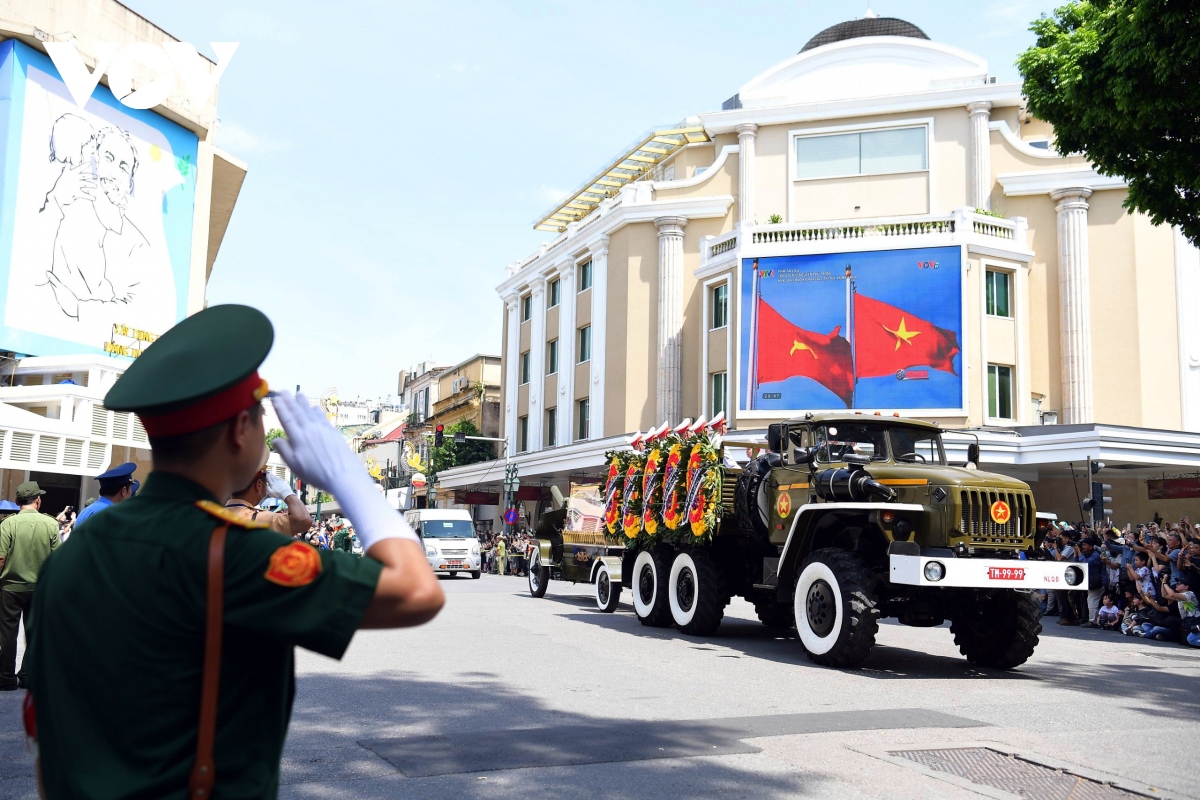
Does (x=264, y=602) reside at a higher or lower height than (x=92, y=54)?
lower

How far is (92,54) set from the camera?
38156 mm

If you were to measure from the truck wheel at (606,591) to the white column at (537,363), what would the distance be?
28.9 meters

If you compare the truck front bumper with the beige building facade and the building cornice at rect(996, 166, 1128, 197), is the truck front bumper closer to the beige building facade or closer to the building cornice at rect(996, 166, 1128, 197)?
the beige building facade

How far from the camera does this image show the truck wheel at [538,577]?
22344mm

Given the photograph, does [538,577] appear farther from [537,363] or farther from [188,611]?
[537,363]

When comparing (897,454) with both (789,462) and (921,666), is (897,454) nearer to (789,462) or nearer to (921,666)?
(789,462)

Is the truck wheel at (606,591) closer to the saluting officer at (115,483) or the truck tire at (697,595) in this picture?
the truck tire at (697,595)

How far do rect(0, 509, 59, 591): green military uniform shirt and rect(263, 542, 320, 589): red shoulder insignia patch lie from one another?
798 cm

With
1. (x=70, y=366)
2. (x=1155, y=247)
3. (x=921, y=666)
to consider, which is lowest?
(x=921, y=666)

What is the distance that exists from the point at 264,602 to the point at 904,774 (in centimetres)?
533

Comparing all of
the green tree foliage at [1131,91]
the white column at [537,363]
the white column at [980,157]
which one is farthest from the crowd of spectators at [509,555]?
the green tree foliage at [1131,91]

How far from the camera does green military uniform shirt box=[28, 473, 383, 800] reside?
6.63 feet

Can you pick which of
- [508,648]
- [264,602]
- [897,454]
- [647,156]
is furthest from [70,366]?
[264,602]

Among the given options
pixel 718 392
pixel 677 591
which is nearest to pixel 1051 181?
pixel 718 392
